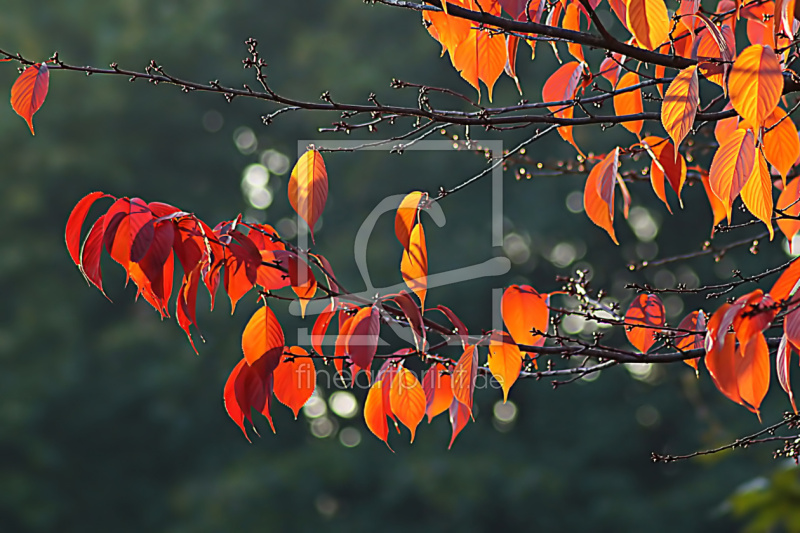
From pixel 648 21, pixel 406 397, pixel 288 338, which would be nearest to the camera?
pixel 648 21

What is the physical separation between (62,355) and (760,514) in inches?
213

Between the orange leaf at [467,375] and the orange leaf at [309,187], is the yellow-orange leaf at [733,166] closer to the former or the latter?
the orange leaf at [467,375]

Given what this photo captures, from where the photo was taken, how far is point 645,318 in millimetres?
1239

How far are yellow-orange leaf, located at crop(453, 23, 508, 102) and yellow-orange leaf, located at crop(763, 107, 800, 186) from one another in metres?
0.37

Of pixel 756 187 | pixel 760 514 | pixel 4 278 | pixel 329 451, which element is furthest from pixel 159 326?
pixel 756 187

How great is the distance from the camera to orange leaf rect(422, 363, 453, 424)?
3.88ft

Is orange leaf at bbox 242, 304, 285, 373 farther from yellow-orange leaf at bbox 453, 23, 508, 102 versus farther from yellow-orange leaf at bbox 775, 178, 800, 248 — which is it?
yellow-orange leaf at bbox 775, 178, 800, 248

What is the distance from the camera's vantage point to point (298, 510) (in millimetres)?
5977

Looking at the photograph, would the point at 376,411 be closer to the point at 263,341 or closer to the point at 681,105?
the point at 263,341

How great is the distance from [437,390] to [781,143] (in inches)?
23.0

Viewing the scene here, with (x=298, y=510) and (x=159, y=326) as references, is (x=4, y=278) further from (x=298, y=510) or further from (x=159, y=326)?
(x=298, y=510)

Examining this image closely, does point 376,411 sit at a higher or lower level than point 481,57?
lower

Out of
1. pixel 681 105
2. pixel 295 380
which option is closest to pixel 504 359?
pixel 295 380

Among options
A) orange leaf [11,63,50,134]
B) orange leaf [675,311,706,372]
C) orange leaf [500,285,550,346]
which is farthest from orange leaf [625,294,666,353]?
orange leaf [11,63,50,134]
